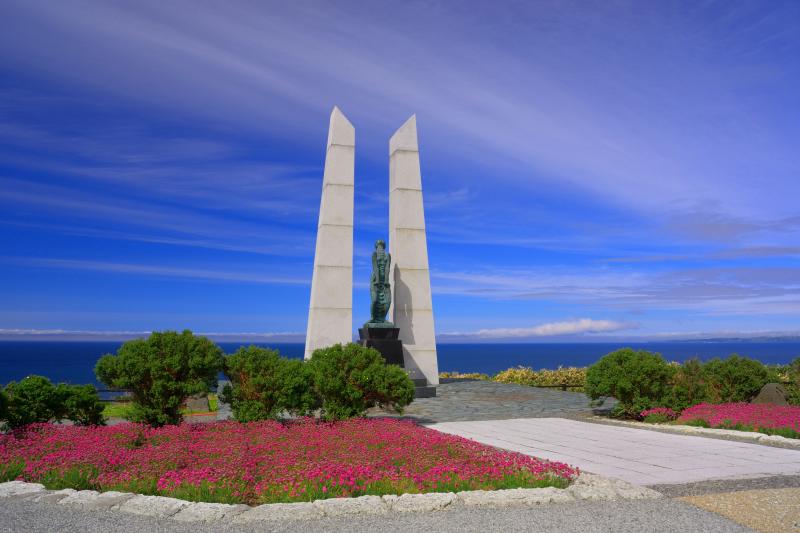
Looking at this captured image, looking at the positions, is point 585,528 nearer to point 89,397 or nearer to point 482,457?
point 482,457

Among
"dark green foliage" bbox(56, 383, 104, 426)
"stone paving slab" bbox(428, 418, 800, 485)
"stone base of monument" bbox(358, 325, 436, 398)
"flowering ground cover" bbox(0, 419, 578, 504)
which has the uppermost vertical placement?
"stone base of monument" bbox(358, 325, 436, 398)

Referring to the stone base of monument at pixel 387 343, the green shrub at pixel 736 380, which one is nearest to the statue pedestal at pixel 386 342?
the stone base of monument at pixel 387 343

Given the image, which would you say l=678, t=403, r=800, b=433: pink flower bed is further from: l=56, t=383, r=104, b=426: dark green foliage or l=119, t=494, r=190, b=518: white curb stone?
l=56, t=383, r=104, b=426: dark green foliage

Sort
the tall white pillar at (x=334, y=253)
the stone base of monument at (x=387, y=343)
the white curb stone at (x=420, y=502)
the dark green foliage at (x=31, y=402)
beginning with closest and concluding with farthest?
1. the white curb stone at (x=420, y=502)
2. the dark green foliage at (x=31, y=402)
3. the stone base of monument at (x=387, y=343)
4. the tall white pillar at (x=334, y=253)

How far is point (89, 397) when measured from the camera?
1023cm

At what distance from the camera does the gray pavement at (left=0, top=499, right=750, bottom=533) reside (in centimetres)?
532

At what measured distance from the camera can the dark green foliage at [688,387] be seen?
13.4 meters

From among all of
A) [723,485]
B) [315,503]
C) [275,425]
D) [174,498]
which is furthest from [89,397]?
[723,485]

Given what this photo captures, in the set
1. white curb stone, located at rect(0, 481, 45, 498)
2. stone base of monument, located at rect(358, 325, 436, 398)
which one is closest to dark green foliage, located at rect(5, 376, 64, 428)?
white curb stone, located at rect(0, 481, 45, 498)

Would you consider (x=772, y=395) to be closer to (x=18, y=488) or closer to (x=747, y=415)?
(x=747, y=415)

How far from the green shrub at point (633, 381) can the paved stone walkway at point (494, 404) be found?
3.43 ft

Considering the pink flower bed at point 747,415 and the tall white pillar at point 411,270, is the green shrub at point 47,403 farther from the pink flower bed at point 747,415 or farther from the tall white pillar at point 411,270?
the pink flower bed at point 747,415

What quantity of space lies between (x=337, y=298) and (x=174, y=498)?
1371 centimetres

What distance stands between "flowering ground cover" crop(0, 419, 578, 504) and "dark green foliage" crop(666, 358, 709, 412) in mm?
6894
